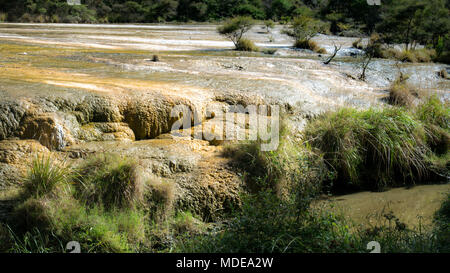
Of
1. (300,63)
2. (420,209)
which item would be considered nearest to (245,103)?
(420,209)

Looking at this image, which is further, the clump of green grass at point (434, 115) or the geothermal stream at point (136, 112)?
the clump of green grass at point (434, 115)

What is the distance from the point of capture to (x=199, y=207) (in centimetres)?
489

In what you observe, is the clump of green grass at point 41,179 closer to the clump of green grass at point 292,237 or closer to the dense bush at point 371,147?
the clump of green grass at point 292,237

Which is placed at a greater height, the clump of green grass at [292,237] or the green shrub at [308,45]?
the green shrub at [308,45]

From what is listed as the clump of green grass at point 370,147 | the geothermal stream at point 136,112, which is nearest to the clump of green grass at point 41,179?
the geothermal stream at point 136,112

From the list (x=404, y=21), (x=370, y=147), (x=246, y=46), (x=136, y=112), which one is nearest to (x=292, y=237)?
(x=136, y=112)

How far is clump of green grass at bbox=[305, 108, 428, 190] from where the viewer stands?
607 centimetres

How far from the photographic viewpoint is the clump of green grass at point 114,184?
4.37m

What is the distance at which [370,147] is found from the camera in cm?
636

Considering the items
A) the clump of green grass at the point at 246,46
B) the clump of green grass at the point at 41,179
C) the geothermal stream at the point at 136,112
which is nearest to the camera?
the clump of green grass at the point at 41,179

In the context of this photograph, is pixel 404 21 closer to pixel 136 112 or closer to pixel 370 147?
pixel 370 147

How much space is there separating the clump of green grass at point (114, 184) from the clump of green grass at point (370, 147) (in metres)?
2.84
